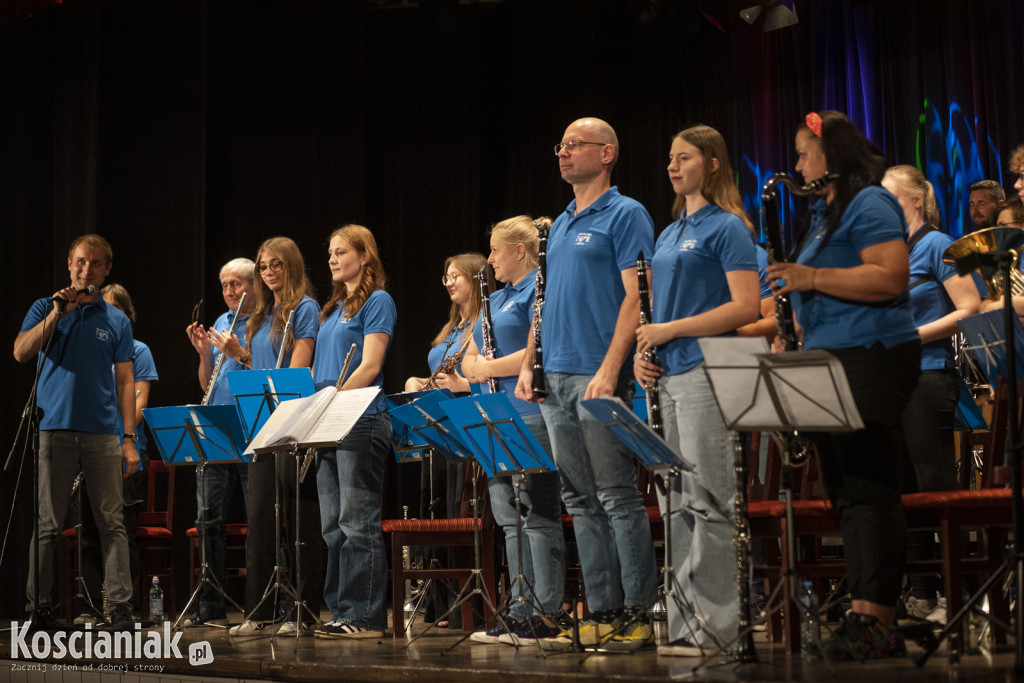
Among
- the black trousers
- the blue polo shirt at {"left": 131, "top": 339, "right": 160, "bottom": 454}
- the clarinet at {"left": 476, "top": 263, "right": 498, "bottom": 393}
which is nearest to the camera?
the black trousers

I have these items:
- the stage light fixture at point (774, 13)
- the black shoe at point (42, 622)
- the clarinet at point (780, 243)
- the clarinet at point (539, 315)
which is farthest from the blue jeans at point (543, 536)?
the stage light fixture at point (774, 13)

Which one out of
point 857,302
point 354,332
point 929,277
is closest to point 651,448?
point 857,302

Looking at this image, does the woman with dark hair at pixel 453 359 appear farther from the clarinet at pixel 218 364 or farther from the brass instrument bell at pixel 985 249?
the brass instrument bell at pixel 985 249

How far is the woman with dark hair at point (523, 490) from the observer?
4.32m

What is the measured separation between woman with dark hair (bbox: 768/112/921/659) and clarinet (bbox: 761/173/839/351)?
0.15 feet

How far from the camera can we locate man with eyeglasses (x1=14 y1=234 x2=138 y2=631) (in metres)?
5.39

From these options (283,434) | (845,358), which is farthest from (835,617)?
(283,434)

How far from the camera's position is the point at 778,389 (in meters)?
3.12

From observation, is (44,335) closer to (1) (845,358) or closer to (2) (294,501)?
(2) (294,501)

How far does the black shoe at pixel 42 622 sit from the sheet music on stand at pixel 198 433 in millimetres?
938

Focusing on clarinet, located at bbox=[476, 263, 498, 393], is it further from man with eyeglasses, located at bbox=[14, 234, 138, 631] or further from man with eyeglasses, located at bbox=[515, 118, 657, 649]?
man with eyeglasses, located at bbox=[14, 234, 138, 631]

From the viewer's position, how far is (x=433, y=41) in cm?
884

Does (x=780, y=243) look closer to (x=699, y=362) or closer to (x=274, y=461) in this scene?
Result: (x=699, y=362)

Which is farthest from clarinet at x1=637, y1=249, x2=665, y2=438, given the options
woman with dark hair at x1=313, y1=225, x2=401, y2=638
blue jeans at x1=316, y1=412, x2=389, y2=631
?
blue jeans at x1=316, y1=412, x2=389, y2=631
